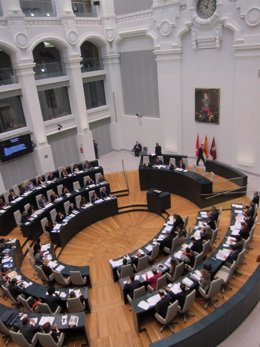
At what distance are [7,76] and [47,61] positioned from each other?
313cm

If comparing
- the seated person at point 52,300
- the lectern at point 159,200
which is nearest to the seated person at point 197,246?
the lectern at point 159,200

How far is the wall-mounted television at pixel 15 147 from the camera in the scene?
53.3 feet

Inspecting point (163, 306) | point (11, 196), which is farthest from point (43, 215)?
point (163, 306)

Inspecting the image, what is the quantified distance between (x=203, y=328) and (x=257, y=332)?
184 cm

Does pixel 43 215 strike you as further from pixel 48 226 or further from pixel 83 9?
pixel 83 9

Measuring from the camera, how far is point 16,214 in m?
12.8

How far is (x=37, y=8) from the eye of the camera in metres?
17.1

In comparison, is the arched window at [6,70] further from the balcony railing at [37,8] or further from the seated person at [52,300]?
the seated person at [52,300]

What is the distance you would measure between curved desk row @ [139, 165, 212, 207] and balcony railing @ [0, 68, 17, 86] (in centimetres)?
823

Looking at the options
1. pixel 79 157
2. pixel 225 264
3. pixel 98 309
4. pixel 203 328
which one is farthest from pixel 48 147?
pixel 203 328

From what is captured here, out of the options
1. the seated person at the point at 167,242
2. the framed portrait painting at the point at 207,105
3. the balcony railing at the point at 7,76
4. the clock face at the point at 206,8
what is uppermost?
the clock face at the point at 206,8

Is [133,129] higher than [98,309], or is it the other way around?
[133,129]

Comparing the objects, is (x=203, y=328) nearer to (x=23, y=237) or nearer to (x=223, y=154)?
(x=23, y=237)

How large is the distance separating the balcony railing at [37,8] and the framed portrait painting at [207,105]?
31.0 feet
